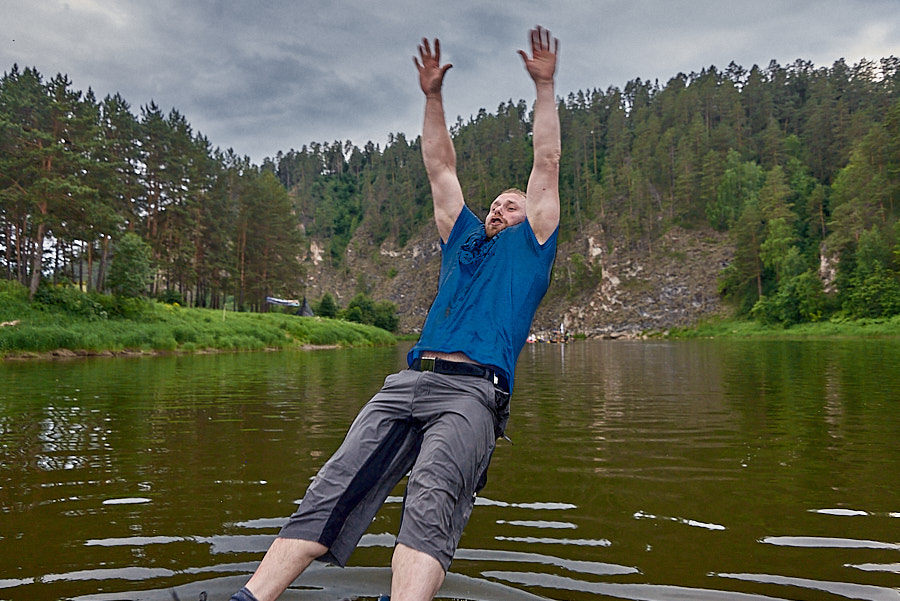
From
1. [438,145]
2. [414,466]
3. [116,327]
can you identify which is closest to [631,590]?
[414,466]

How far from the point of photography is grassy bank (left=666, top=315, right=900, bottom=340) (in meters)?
46.9

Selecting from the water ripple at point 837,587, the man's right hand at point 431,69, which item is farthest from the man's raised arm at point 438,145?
the water ripple at point 837,587

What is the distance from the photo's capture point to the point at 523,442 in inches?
289

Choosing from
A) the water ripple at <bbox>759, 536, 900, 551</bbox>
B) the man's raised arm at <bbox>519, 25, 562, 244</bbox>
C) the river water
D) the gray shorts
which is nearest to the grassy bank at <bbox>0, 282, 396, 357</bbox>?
the river water

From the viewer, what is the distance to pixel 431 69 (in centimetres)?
332

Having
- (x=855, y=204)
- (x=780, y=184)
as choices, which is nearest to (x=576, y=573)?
(x=855, y=204)

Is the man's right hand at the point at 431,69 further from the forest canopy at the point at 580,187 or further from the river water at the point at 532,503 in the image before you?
the forest canopy at the point at 580,187

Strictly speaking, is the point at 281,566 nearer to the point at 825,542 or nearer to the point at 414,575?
the point at 414,575

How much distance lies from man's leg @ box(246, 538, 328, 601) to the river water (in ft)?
1.92

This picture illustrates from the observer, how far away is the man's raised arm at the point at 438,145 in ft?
10.9

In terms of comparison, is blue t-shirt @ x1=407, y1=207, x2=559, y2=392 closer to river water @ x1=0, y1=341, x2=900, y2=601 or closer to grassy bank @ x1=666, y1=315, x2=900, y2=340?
river water @ x1=0, y1=341, x2=900, y2=601

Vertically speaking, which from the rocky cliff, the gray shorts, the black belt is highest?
the rocky cliff

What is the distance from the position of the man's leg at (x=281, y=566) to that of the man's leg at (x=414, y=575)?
1.34 ft

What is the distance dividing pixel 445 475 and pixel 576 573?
4.28ft
